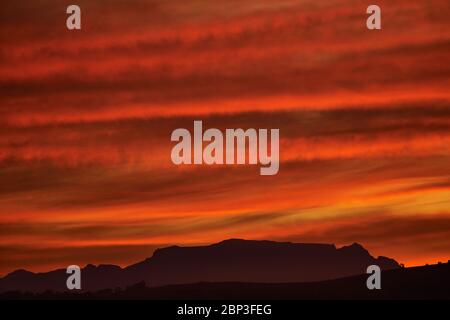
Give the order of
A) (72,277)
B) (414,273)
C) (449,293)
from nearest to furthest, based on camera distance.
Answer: (72,277) < (414,273) < (449,293)

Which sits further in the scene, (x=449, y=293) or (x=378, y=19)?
(x=449, y=293)
